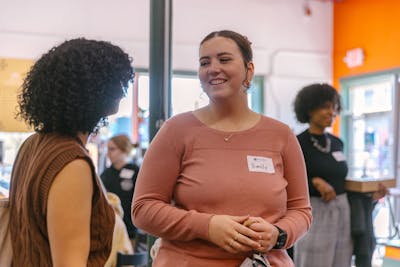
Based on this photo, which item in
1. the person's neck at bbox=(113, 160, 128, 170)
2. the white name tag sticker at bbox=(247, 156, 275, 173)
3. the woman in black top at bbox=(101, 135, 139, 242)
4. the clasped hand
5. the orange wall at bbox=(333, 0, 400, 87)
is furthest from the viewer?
the orange wall at bbox=(333, 0, 400, 87)

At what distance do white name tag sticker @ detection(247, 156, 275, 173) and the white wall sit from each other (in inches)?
101

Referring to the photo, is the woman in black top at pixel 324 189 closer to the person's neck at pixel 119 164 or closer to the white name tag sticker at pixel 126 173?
the white name tag sticker at pixel 126 173

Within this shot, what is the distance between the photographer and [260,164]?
1369 millimetres

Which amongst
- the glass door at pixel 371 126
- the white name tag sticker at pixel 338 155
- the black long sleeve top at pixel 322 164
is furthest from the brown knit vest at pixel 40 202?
the glass door at pixel 371 126

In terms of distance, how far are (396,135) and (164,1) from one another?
12.1ft

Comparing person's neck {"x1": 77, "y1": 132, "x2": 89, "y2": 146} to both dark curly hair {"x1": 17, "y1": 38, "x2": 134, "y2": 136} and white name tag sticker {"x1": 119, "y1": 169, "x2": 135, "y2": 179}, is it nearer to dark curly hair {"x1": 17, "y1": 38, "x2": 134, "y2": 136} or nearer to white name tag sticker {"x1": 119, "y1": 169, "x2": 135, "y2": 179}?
dark curly hair {"x1": 17, "y1": 38, "x2": 134, "y2": 136}

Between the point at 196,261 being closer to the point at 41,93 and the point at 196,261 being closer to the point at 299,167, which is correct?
the point at 299,167

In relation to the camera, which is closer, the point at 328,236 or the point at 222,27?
the point at 328,236

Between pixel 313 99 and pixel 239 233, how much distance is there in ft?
4.53

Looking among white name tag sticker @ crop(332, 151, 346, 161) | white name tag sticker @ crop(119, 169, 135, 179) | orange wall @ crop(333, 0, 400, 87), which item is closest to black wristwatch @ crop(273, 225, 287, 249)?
white name tag sticker @ crop(332, 151, 346, 161)

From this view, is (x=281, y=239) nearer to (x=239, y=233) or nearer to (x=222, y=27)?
(x=239, y=233)

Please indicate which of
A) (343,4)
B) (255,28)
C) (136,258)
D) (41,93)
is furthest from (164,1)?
(343,4)

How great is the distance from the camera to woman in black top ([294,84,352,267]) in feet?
7.71

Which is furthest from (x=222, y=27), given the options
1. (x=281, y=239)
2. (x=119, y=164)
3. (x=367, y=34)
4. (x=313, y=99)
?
(x=281, y=239)
